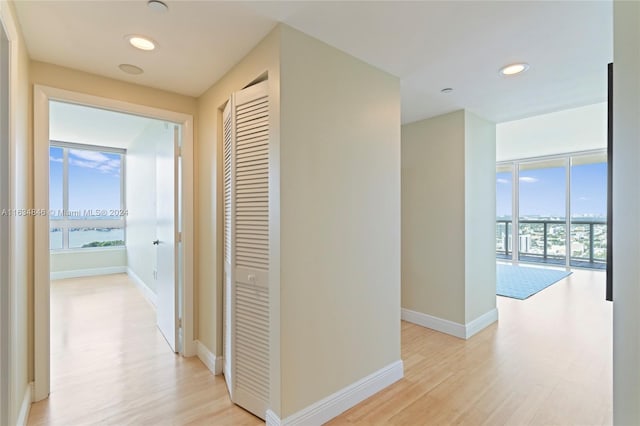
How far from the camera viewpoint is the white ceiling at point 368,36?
1.57 meters

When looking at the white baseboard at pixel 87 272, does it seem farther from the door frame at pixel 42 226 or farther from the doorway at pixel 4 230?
the doorway at pixel 4 230

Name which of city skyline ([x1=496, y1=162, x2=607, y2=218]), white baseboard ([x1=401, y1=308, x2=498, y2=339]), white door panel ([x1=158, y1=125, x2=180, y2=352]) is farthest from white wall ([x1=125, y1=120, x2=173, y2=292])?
city skyline ([x1=496, y1=162, x2=607, y2=218])

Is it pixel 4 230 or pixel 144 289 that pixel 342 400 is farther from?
pixel 144 289

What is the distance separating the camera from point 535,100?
2852mm

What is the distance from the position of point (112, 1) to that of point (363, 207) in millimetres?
1813

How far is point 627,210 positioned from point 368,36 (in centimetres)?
154

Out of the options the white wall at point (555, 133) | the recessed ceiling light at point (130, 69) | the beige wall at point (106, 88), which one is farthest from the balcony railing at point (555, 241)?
the recessed ceiling light at point (130, 69)

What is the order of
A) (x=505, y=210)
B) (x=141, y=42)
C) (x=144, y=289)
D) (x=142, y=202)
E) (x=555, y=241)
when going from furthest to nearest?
(x=505, y=210)
(x=555, y=241)
(x=142, y=202)
(x=144, y=289)
(x=141, y=42)

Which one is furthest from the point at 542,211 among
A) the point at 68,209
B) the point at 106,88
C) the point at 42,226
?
the point at 68,209

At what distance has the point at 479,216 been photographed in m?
3.37

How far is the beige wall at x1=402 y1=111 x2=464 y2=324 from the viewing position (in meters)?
3.19

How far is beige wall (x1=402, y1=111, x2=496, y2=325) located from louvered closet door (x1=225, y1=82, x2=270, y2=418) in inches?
87.2

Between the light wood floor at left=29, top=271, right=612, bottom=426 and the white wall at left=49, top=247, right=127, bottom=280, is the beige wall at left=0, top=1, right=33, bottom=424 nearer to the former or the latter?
the light wood floor at left=29, top=271, right=612, bottom=426

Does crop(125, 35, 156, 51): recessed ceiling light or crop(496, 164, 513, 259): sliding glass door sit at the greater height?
crop(125, 35, 156, 51): recessed ceiling light
